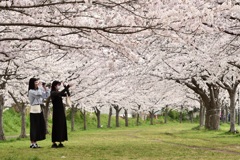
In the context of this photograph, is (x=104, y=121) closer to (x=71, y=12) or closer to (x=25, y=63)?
(x=25, y=63)

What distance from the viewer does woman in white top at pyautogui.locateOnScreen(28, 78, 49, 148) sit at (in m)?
12.5

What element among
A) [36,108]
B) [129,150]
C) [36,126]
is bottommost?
[129,150]

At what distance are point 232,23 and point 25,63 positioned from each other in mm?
8094

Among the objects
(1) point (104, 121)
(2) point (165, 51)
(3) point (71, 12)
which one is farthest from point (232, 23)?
(1) point (104, 121)

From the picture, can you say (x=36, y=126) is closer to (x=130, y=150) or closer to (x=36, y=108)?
(x=36, y=108)

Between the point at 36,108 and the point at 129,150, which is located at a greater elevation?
the point at 36,108

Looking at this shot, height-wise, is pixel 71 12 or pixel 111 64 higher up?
pixel 71 12

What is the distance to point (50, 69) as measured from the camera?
1780 centimetres

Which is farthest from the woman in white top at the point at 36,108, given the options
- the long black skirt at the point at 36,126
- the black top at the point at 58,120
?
the black top at the point at 58,120

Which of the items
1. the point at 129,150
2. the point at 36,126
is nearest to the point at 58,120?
the point at 36,126

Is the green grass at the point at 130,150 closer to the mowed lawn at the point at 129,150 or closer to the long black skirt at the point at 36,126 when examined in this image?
the mowed lawn at the point at 129,150

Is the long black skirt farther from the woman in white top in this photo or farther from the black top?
the black top

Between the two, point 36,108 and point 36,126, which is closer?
point 36,108

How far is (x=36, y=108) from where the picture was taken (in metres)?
13.0
